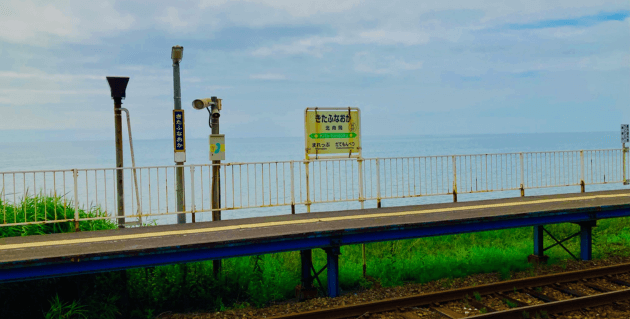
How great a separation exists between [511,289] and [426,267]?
1.85 m

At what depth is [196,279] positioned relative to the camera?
8.27 metres

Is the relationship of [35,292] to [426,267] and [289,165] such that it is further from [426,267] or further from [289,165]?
[426,267]

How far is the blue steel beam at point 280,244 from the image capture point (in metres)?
6.32

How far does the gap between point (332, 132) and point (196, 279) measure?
441cm

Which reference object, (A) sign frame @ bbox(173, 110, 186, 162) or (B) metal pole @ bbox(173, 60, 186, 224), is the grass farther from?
(A) sign frame @ bbox(173, 110, 186, 162)

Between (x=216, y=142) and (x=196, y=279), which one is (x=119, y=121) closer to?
(x=216, y=142)

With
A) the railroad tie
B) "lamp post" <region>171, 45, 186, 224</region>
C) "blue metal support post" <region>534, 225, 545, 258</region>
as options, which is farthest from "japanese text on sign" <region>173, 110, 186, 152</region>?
"blue metal support post" <region>534, 225, 545, 258</region>

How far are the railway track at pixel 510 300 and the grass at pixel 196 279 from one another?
0.89 m

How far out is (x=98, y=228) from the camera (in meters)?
9.21

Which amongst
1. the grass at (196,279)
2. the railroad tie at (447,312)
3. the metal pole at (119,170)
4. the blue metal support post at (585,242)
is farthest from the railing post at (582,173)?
the metal pole at (119,170)

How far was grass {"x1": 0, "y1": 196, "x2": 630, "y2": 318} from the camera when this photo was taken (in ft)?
24.2

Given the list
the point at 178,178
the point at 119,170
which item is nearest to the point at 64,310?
the point at 119,170

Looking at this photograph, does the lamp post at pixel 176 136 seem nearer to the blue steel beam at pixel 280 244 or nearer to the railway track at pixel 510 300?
the blue steel beam at pixel 280 244

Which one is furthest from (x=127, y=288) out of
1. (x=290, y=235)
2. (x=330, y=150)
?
(x=330, y=150)
